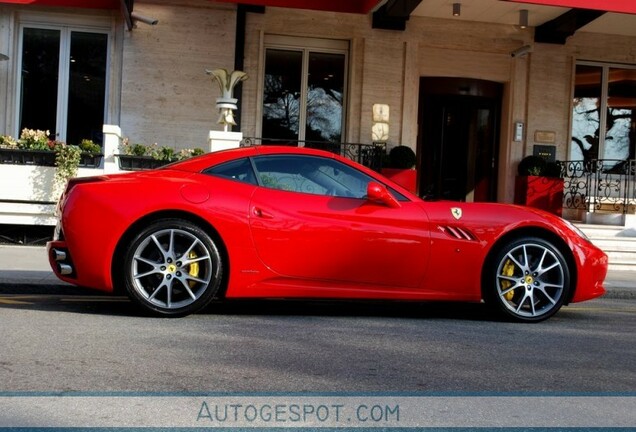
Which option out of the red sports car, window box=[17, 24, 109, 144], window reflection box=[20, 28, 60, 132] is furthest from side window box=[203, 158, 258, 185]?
window reflection box=[20, 28, 60, 132]

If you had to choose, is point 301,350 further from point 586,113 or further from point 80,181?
point 586,113

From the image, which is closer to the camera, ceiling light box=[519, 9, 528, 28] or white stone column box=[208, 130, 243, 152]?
white stone column box=[208, 130, 243, 152]

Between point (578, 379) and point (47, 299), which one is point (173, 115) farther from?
point (578, 379)

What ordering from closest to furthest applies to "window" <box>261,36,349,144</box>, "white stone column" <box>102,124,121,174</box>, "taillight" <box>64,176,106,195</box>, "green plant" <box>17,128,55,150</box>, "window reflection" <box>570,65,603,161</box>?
"taillight" <box>64,176,106,195</box> → "green plant" <box>17,128,55,150</box> → "white stone column" <box>102,124,121,174</box> → "window" <box>261,36,349,144</box> → "window reflection" <box>570,65,603,161</box>

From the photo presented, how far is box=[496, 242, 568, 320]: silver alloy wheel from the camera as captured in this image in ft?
22.1

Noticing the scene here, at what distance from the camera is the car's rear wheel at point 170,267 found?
6.26 m

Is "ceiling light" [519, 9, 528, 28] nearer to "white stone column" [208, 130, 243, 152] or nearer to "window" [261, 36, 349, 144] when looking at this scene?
"window" [261, 36, 349, 144]

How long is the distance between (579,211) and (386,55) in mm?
4973

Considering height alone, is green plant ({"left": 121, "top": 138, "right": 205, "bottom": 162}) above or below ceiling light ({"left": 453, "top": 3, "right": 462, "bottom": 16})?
below

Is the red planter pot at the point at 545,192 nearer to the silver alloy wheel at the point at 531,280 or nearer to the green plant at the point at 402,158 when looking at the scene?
the green plant at the point at 402,158

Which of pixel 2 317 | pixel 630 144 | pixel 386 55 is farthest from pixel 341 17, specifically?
pixel 2 317

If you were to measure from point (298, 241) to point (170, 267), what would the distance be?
1.03m

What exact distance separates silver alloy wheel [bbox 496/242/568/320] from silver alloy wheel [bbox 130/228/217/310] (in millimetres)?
2469

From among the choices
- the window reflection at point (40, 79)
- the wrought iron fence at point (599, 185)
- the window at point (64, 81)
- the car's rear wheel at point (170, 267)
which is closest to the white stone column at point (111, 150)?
the window at point (64, 81)
